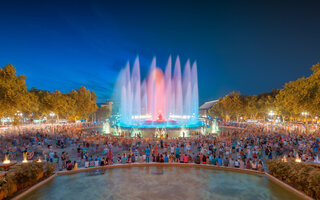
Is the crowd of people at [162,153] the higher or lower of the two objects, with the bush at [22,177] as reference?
lower

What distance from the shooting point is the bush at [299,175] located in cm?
897

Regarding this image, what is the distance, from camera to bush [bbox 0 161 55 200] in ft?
29.4

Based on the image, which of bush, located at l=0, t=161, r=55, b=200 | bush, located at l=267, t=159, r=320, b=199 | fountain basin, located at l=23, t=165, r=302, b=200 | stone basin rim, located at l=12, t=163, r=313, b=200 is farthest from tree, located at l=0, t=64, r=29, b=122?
bush, located at l=267, t=159, r=320, b=199

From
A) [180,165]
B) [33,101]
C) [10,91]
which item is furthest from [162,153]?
[33,101]

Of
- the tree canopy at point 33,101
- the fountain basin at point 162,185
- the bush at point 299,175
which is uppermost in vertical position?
the tree canopy at point 33,101

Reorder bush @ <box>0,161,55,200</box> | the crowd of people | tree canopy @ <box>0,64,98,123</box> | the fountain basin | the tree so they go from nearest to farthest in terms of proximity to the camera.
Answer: bush @ <box>0,161,55,200</box> → the fountain basin → the crowd of people → the tree → tree canopy @ <box>0,64,98,123</box>

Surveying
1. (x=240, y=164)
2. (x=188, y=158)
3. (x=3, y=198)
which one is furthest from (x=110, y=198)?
(x=240, y=164)

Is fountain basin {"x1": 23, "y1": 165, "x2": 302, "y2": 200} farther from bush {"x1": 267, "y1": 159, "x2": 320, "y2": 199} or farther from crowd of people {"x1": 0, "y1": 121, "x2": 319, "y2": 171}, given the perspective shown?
crowd of people {"x1": 0, "y1": 121, "x2": 319, "y2": 171}

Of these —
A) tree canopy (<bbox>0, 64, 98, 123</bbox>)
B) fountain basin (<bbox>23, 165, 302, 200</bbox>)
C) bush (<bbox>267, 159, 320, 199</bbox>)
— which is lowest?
fountain basin (<bbox>23, 165, 302, 200</bbox>)

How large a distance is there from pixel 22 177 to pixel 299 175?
16.1 meters

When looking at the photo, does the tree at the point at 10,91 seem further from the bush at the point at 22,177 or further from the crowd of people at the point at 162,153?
the bush at the point at 22,177

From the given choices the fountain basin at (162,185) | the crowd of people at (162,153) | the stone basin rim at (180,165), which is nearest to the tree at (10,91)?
the crowd of people at (162,153)

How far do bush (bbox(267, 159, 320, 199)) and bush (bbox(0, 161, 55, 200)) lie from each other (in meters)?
15.7

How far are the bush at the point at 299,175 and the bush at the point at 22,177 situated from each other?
1568 cm
